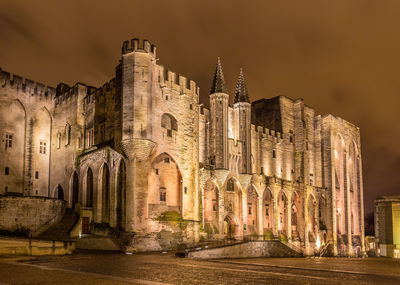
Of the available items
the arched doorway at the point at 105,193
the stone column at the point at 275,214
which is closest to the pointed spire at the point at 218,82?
the arched doorway at the point at 105,193

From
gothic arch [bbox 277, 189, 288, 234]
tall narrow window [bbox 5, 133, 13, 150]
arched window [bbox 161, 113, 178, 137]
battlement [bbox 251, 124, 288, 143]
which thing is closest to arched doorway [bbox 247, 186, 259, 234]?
gothic arch [bbox 277, 189, 288, 234]

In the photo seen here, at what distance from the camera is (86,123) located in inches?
1531

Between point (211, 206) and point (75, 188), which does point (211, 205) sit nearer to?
point (211, 206)

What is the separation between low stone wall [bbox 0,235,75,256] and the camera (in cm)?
2111

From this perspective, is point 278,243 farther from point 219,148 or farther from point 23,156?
point 23,156

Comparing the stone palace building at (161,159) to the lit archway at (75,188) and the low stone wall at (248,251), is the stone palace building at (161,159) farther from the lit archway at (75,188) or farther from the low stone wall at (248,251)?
the low stone wall at (248,251)

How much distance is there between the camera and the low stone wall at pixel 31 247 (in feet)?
69.3

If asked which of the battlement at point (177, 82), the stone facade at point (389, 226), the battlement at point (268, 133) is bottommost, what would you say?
the stone facade at point (389, 226)

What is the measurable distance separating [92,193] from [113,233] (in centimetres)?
599

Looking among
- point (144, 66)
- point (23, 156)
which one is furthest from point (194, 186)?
point (23, 156)

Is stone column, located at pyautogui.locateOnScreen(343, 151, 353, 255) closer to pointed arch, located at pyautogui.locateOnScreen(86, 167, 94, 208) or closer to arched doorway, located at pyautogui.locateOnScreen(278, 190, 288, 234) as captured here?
arched doorway, located at pyautogui.locateOnScreen(278, 190, 288, 234)

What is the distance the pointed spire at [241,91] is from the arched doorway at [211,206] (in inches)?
395

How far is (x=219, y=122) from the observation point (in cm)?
4066

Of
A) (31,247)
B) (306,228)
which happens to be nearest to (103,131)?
(31,247)
